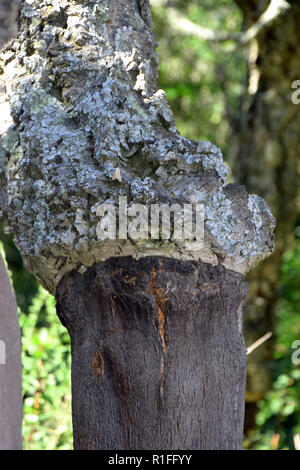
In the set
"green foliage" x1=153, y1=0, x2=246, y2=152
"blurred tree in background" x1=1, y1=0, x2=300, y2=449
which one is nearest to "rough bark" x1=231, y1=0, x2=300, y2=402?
"blurred tree in background" x1=1, y1=0, x2=300, y2=449

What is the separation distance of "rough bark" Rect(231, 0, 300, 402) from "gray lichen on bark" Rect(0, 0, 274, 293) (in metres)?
2.91

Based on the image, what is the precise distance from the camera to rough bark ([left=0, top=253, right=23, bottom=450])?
1204mm

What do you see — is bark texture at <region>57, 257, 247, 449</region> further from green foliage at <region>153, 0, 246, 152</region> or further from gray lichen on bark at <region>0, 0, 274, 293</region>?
green foliage at <region>153, 0, 246, 152</region>

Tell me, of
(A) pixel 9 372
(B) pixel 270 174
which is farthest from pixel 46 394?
(B) pixel 270 174

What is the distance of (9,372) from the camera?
126 centimetres

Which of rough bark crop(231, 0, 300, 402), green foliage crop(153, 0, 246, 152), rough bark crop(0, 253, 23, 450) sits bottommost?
rough bark crop(0, 253, 23, 450)

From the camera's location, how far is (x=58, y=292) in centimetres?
120

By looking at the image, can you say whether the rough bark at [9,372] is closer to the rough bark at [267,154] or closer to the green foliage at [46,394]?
the green foliage at [46,394]

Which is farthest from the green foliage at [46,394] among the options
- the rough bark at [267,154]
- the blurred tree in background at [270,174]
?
the rough bark at [267,154]

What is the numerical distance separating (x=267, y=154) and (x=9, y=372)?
3273 millimetres

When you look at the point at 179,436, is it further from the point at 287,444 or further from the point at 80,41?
the point at 287,444

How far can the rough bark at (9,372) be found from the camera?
1204 millimetres

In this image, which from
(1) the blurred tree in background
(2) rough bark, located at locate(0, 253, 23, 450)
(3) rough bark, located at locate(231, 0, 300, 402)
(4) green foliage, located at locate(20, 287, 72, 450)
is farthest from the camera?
(3) rough bark, located at locate(231, 0, 300, 402)

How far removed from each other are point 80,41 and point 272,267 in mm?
3203
